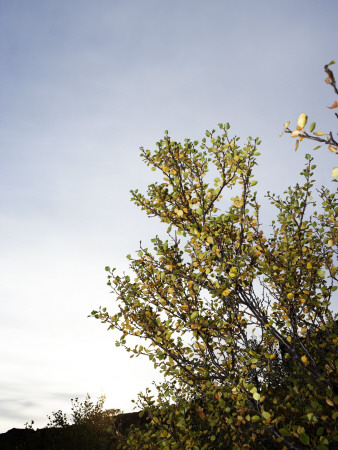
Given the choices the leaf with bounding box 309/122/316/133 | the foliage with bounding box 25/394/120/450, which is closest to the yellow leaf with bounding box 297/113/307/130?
the leaf with bounding box 309/122/316/133

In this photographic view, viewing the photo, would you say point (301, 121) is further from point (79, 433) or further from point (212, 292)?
point (79, 433)

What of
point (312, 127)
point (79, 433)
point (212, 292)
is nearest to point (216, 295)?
point (212, 292)

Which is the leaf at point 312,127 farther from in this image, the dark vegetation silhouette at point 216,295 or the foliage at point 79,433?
the foliage at point 79,433

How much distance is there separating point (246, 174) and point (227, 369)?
9.34 ft

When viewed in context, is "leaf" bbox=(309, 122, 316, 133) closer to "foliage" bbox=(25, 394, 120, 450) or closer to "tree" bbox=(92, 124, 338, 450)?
"tree" bbox=(92, 124, 338, 450)

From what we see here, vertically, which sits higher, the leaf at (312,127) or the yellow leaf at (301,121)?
the yellow leaf at (301,121)

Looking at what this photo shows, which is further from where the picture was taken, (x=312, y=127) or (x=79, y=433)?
(x=79, y=433)

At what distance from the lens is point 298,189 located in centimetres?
541

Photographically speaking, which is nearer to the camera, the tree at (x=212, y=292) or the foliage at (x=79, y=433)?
the tree at (x=212, y=292)

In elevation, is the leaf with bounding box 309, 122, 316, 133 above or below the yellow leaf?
below

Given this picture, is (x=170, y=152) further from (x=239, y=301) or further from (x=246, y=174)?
(x=239, y=301)

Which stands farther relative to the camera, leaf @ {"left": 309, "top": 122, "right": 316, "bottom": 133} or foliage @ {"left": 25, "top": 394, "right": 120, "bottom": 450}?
foliage @ {"left": 25, "top": 394, "right": 120, "bottom": 450}

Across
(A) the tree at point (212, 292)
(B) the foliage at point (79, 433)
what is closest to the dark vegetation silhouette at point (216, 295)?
(A) the tree at point (212, 292)

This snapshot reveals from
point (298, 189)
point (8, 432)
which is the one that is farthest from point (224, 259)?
point (8, 432)
